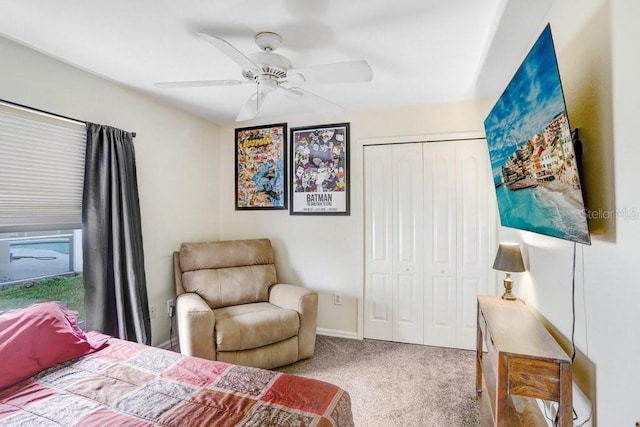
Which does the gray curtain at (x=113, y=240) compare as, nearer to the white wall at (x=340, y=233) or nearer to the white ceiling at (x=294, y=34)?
the white ceiling at (x=294, y=34)

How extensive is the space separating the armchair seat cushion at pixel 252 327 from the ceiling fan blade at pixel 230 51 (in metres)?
1.85

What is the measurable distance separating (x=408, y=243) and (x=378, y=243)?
300 millimetres

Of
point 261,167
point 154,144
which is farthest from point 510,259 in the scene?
point 154,144

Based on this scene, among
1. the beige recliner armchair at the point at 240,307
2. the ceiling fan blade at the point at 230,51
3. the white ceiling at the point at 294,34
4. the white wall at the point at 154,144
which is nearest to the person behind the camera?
the ceiling fan blade at the point at 230,51

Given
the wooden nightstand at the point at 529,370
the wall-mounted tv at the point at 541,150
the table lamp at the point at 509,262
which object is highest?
the wall-mounted tv at the point at 541,150

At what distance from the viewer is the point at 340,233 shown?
334 centimetres

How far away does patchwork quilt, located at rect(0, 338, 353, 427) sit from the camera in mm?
1217

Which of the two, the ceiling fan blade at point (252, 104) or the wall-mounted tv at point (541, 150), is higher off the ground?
the ceiling fan blade at point (252, 104)

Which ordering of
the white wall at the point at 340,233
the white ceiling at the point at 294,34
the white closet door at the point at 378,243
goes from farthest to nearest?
the white closet door at the point at 378,243
the white wall at the point at 340,233
the white ceiling at the point at 294,34

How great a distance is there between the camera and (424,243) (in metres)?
3.08

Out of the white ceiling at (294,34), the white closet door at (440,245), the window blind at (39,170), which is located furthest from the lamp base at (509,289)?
the window blind at (39,170)

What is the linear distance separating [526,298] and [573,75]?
141 cm

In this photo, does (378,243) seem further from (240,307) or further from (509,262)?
(240,307)

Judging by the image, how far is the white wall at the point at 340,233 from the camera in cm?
308
